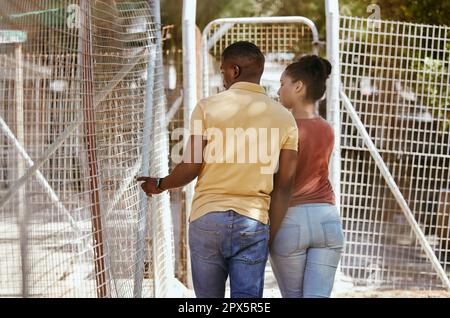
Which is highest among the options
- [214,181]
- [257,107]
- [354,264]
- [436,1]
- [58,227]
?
[436,1]

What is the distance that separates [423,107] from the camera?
22.9 feet

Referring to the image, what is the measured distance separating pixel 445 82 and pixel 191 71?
2465mm

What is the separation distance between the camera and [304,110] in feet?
14.6

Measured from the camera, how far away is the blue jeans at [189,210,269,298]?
4016 mm

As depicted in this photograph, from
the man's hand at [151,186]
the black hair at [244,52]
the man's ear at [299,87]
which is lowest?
the man's hand at [151,186]

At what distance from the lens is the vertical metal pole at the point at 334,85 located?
255 inches

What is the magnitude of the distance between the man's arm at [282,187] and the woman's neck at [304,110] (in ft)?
1.12

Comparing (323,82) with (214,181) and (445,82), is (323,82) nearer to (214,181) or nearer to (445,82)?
(214,181)

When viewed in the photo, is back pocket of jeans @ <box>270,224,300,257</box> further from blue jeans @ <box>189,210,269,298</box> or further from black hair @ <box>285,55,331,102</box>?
black hair @ <box>285,55,331,102</box>

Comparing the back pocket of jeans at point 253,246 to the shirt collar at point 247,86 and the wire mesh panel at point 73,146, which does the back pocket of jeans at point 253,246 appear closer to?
the shirt collar at point 247,86

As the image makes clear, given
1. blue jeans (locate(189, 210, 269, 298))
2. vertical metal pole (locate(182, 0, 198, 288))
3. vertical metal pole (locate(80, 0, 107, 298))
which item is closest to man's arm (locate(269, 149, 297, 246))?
blue jeans (locate(189, 210, 269, 298))

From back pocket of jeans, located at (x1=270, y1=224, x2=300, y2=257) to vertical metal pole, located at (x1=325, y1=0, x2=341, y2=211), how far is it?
2222 millimetres

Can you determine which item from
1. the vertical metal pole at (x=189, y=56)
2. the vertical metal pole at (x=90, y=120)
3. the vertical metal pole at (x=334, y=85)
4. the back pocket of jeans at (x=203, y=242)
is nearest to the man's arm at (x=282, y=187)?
the back pocket of jeans at (x=203, y=242)
